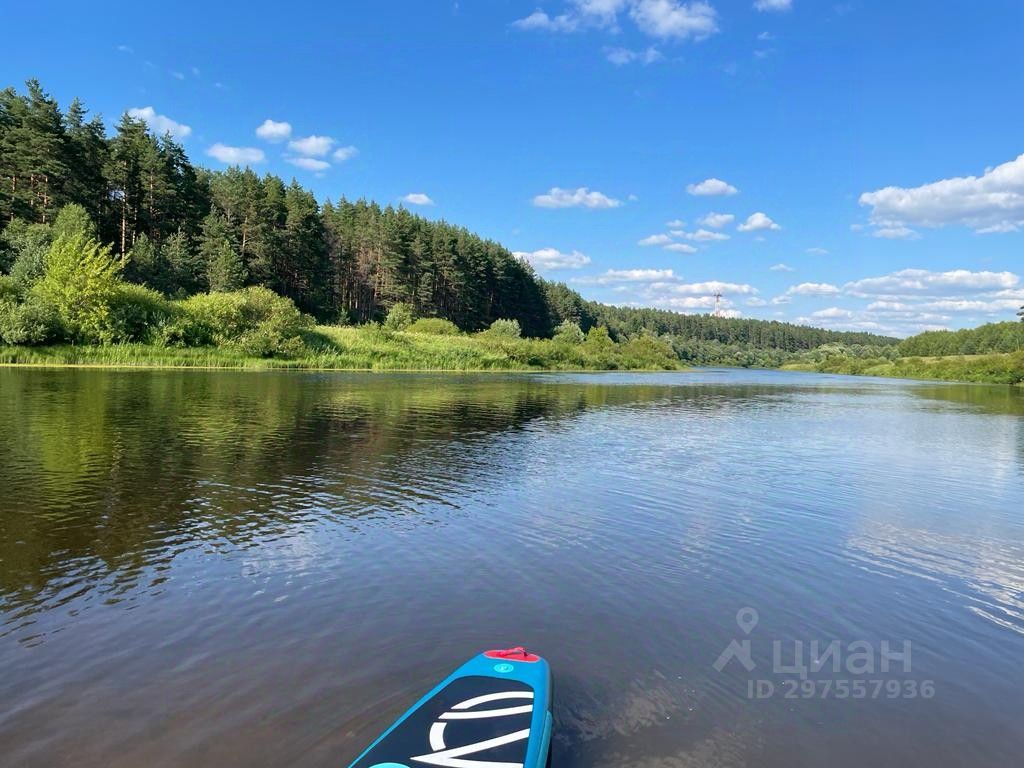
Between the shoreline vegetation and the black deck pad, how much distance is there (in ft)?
204

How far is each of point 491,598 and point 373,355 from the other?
7484cm

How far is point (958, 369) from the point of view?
142875 mm

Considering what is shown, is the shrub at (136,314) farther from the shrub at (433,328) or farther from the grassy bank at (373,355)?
the shrub at (433,328)

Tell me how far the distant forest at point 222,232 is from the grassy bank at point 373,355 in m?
12.8

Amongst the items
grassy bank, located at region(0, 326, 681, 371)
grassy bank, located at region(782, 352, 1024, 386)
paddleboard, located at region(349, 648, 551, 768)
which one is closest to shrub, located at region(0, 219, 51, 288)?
grassy bank, located at region(0, 326, 681, 371)

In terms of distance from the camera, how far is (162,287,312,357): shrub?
68.7 meters

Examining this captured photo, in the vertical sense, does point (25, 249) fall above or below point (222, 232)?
below

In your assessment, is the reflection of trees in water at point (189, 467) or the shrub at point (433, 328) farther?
the shrub at point (433, 328)

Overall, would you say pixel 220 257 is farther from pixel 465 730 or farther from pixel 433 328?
pixel 465 730

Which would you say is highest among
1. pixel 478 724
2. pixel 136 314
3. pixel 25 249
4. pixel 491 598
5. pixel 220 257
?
pixel 220 257

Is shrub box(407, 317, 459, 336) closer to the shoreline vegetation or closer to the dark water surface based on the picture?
the shoreline vegetation

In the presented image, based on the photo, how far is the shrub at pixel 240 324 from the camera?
2704 inches

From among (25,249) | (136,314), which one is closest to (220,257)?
(136,314)

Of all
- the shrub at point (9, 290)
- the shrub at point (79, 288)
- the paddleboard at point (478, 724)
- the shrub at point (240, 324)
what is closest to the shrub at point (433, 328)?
the shrub at point (240, 324)
